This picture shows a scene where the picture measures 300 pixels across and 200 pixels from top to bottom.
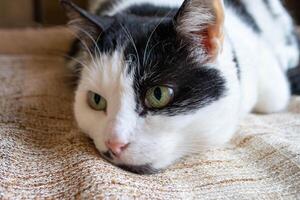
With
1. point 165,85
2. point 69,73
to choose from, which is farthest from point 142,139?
point 69,73

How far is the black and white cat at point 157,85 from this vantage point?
2.57 feet

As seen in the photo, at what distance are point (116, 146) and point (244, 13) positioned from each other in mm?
706

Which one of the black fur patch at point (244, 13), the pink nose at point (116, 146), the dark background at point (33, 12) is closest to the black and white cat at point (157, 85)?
the pink nose at point (116, 146)

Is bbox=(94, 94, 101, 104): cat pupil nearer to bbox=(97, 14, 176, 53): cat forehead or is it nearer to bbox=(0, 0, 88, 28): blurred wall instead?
bbox=(97, 14, 176, 53): cat forehead

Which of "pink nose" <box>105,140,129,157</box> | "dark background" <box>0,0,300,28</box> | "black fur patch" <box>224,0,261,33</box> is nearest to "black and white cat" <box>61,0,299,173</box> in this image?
"pink nose" <box>105,140,129,157</box>

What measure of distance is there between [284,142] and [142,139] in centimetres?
33

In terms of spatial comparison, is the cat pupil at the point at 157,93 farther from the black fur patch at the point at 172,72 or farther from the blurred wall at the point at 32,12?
the blurred wall at the point at 32,12

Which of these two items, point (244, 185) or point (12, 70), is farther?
point (12, 70)

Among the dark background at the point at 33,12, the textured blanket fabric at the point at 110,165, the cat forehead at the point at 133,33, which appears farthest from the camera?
the dark background at the point at 33,12

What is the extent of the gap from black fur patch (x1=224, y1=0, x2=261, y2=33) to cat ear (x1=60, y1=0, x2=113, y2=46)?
0.45 meters

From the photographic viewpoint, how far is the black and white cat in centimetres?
78

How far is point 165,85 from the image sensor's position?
80 cm

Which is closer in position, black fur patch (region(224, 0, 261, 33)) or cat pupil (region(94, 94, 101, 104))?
cat pupil (region(94, 94, 101, 104))

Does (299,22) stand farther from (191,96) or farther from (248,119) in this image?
(191,96)
